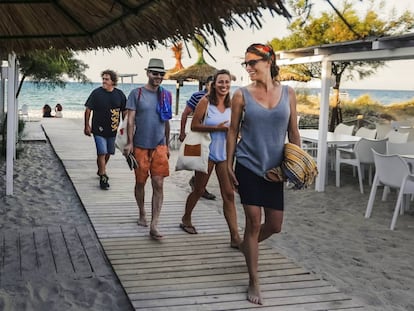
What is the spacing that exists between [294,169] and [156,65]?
2092 mm

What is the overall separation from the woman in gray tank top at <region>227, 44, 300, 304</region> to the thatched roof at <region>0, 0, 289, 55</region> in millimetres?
615

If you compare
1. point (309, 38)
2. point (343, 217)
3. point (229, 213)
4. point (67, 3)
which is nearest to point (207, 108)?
point (229, 213)

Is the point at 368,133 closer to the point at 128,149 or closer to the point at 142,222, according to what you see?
the point at 142,222

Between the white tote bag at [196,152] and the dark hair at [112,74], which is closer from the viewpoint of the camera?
the white tote bag at [196,152]

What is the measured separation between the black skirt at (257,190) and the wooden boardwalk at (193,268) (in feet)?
2.28

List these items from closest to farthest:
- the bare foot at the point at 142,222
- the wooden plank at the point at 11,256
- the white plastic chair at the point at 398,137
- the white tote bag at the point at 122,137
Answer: the wooden plank at the point at 11,256, the white tote bag at the point at 122,137, the bare foot at the point at 142,222, the white plastic chair at the point at 398,137

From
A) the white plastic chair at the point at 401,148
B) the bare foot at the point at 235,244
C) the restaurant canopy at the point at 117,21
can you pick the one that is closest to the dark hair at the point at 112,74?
the restaurant canopy at the point at 117,21

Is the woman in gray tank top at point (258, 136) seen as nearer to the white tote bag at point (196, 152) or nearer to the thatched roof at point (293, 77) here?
the white tote bag at point (196, 152)

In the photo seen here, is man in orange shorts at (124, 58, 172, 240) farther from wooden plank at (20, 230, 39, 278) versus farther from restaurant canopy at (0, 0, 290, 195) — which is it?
wooden plank at (20, 230, 39, 278)

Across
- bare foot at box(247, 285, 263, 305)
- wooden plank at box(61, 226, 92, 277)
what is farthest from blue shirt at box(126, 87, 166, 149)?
bare foot at box(247, 285, 263, 305)

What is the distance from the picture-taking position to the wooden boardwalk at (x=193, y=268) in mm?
3557

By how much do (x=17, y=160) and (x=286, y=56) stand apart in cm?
568

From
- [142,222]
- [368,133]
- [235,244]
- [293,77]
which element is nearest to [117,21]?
[235,244]

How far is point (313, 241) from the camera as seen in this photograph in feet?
17.7
